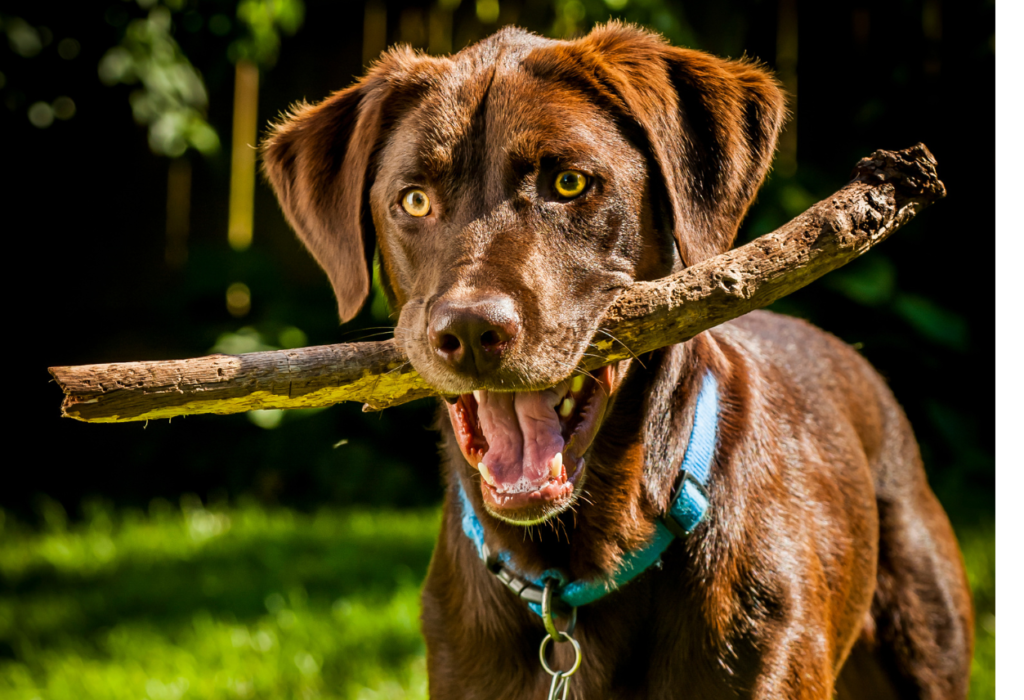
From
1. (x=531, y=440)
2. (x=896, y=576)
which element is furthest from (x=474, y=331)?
(x=896, y=576)

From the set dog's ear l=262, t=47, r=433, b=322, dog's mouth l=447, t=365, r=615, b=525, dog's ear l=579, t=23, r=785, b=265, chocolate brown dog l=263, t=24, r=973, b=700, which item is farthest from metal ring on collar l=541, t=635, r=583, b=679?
dog's ear l=262, t=47, r=433, b=322

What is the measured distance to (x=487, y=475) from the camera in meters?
2.09

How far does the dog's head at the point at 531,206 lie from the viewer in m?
2.02

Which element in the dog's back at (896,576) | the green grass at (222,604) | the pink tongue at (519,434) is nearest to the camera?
the pink tongue at (519,434)

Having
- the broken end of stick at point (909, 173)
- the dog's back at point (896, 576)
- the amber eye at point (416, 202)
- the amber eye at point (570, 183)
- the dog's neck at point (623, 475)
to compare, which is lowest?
the dog's back at point (896, 576)

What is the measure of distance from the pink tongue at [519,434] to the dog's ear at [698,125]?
51 cm

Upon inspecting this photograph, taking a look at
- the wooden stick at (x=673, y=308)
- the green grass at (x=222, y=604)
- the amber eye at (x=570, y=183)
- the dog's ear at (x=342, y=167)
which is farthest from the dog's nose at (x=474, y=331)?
the green grass at (x=222, y=604)

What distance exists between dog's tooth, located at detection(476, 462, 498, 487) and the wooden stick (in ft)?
0.73

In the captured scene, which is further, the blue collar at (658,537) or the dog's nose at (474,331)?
the blue collar at (658,537)

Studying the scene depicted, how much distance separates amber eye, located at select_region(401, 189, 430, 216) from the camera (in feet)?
7.72

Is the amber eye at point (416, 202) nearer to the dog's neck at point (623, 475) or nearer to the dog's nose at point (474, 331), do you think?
the dog's nose at point (474, 331)

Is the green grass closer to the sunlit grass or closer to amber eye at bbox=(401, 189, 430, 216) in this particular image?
the sunlit grass

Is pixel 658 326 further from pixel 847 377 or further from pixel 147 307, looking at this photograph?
pixel 147 307

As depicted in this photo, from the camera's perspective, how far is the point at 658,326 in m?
2.00
